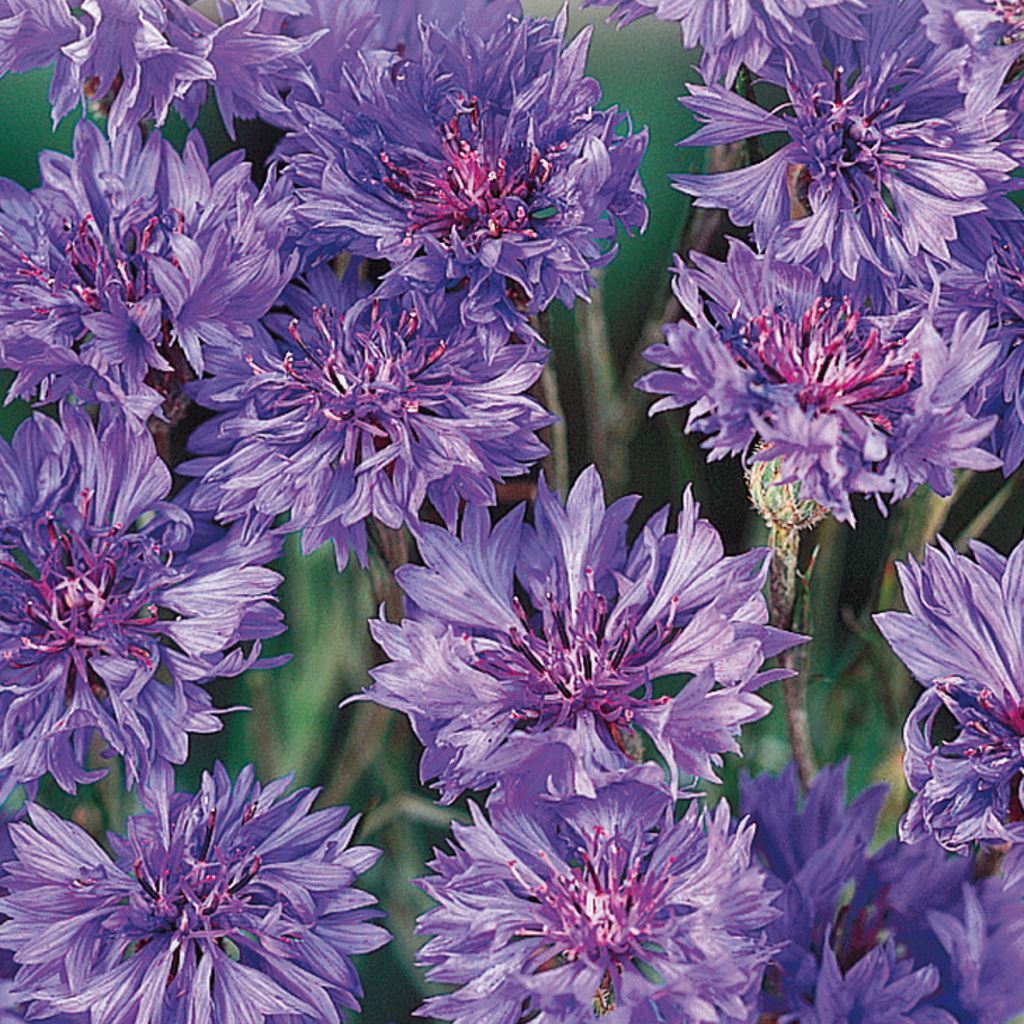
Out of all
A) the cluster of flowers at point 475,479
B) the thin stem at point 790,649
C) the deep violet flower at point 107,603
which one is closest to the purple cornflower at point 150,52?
the cluster of flowers at point 475,479

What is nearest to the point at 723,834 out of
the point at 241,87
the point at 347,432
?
the point at 347,432

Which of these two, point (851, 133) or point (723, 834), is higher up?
point (851, 133)

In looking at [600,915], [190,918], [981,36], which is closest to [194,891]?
[190,918]

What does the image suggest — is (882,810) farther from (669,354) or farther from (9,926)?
(9,926)

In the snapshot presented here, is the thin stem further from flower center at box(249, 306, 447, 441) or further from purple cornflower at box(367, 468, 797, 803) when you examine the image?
flower center at box(249, 306, 447, 441)

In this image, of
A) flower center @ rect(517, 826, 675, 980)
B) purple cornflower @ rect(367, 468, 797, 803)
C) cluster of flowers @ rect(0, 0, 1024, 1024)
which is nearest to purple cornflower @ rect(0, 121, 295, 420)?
cluster of flowers @ rect(0, 0, 1024, 1024)

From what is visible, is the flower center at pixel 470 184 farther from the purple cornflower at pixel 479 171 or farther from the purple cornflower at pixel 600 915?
the purple cornflower at pixel 600 915
